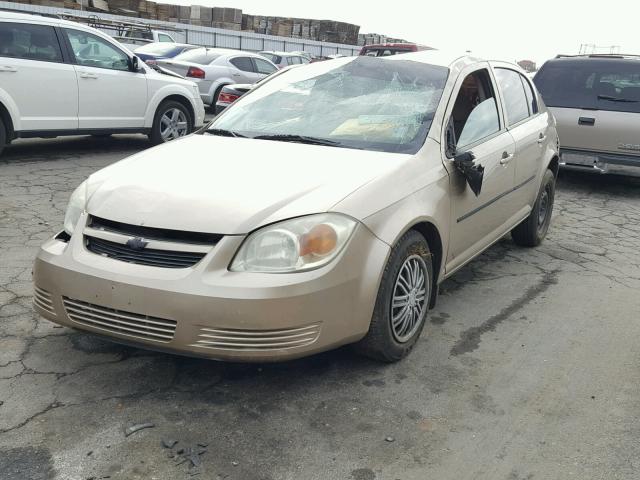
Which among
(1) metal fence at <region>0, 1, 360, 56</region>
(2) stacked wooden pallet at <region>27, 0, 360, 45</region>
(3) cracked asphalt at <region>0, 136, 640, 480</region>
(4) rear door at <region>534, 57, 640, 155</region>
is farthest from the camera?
(2) stacked wooden pallet at <region>27, 0, 360, 45</region>

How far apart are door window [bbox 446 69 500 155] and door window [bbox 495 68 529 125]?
0.83 ft

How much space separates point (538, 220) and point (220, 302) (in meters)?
3.87

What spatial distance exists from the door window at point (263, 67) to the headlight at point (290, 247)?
13748 millimetres

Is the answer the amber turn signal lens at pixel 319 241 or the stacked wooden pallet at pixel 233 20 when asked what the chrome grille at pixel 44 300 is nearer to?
the amber turn signal lens at pixel 319 241

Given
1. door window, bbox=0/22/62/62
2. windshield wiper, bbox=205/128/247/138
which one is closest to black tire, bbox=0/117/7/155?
door window, bbox=0/22/62/62

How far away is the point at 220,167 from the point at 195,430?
1.32 m

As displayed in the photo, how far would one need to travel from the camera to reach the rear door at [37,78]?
25.9 ft

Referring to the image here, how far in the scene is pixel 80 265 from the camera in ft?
10.2

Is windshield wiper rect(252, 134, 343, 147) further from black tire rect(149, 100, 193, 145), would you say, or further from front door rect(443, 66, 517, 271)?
black tire rect(149, 100, 193, 145)

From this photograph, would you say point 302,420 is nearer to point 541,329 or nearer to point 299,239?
point 299,239

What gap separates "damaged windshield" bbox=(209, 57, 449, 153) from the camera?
12.9 feet

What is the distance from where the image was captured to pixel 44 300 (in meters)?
3.30

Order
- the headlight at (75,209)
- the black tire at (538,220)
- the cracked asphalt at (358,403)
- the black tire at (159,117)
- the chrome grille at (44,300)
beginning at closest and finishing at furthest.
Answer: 1. the cracked asphalt at (358,403)
2. the chrome grille at (44,300)
3. the headlight at (75,209)
4. the black tire at (538,220)
5. the black tire at (159,117)

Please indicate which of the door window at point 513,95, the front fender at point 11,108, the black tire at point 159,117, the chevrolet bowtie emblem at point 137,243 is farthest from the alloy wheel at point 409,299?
the black tire at point 159,117
